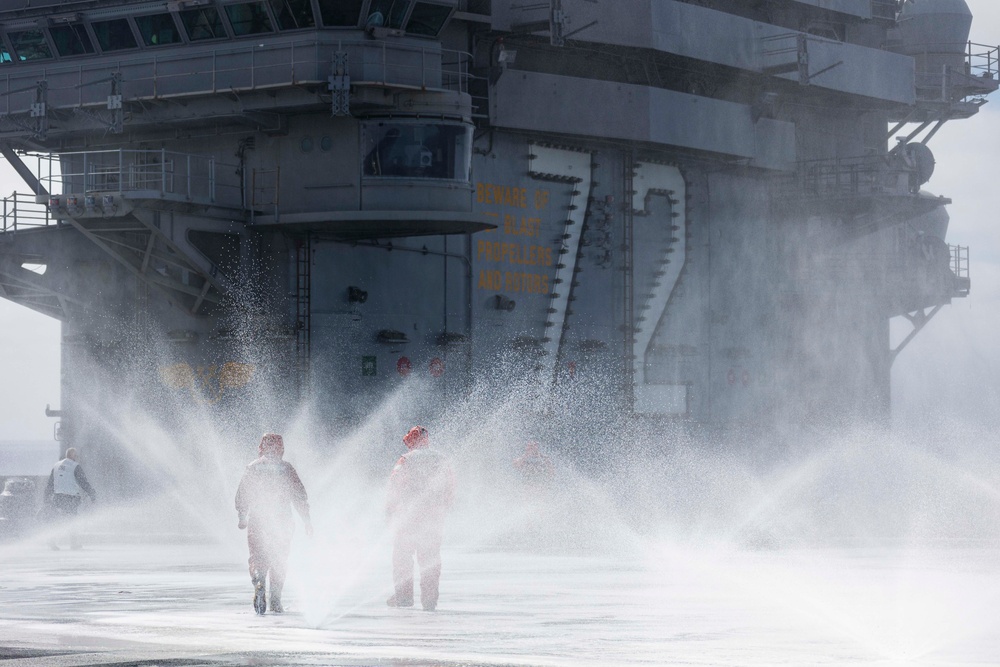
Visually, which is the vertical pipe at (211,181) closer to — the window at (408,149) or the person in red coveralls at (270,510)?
the window at (408,149)

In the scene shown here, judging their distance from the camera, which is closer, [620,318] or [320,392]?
[320,392]

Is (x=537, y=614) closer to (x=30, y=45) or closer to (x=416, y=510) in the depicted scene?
(x=416, y=510)

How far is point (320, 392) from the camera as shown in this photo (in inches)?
1211

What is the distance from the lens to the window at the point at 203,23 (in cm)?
3098

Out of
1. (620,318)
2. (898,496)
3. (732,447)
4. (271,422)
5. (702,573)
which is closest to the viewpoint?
(702,573)

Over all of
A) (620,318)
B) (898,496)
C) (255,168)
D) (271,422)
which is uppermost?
(255,168)

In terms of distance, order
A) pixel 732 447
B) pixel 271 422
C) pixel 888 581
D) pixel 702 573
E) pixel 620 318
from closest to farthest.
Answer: pixel 888 581
pixel 702 573
pixel 271 422
pixel 620 318
pixel 732 447

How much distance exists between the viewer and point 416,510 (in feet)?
51.5

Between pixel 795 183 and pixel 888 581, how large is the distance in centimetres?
2689

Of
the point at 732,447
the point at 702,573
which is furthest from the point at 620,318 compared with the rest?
the point at 702,573

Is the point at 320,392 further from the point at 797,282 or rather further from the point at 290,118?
the point at 797,282

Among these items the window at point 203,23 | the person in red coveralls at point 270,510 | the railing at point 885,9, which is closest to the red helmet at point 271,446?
the person in red coveralls at point 270,510

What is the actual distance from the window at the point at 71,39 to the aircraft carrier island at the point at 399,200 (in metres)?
0.06

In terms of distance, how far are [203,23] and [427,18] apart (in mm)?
4689
